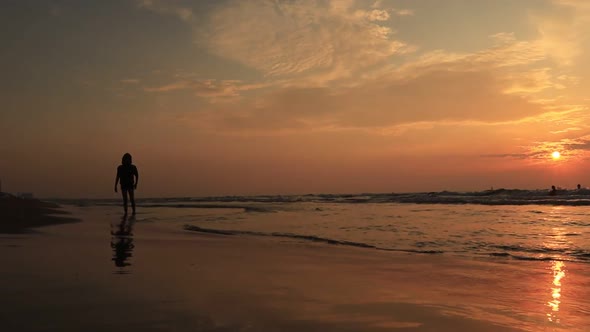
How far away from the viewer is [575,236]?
32.0ft

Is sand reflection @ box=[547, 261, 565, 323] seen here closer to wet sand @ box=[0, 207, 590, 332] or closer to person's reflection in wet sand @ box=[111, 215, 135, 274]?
wet sand @ box=[0, 207, 590, 332]

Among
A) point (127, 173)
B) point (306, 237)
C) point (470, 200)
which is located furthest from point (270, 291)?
point (470, 200)

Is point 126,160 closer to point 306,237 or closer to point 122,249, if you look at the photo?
point 306,237

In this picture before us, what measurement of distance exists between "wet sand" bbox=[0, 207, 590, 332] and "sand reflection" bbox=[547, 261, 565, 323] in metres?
0.02

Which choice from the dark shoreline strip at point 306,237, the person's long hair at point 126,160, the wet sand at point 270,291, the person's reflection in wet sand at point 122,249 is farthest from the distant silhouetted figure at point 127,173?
the wet sand at point 270,291

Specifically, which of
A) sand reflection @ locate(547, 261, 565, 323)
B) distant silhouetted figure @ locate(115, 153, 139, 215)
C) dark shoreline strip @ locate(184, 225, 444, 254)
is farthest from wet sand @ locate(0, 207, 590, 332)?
distant silhouetted figure @ locate(115, 153, 139, 215)

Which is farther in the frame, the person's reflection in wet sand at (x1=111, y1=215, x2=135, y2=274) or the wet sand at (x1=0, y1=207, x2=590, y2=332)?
the person's reflection in wet sand at (x1=111, y1=215, x2=135, y2=274)

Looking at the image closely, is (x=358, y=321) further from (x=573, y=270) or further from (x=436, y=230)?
(x=436, y=230)

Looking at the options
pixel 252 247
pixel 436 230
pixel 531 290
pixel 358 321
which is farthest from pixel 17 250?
pixel 436 230

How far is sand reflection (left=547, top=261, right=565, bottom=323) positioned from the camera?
143 inches

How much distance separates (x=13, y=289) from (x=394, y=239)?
23.0 feet

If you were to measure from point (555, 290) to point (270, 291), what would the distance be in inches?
110

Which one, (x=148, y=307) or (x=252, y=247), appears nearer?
(x=148, y=307)

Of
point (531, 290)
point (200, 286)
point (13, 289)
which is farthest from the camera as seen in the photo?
point (531, 290)
